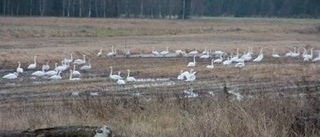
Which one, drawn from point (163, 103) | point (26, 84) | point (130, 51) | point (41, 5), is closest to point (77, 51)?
point (130, 51)

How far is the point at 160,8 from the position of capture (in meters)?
109

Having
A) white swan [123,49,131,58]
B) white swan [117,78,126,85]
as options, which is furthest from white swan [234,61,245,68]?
white swan [117,78,126,85]

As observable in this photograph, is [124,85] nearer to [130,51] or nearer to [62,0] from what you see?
[130,51]

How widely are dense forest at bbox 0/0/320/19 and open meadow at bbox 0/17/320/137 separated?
768 inches

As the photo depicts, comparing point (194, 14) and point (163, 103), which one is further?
point (194, 14)

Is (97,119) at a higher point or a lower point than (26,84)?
higher

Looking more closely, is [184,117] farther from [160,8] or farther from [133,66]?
[160,8]

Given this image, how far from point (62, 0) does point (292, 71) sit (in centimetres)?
6758

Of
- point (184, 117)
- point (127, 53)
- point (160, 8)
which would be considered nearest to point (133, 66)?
point (127, 53)

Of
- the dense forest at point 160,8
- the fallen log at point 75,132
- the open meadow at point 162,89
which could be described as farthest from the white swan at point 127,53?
the dense forest at point 160,8

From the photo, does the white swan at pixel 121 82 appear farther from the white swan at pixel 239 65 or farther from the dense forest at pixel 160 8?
the dense forest at pixel 160 8

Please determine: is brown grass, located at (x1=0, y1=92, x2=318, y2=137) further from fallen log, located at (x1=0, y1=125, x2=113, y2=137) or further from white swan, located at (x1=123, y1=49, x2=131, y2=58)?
white swan, located at (x1=123, y1=49, x2=131, y2=58)

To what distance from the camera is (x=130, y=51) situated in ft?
135

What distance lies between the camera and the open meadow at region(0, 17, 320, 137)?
296 inches
